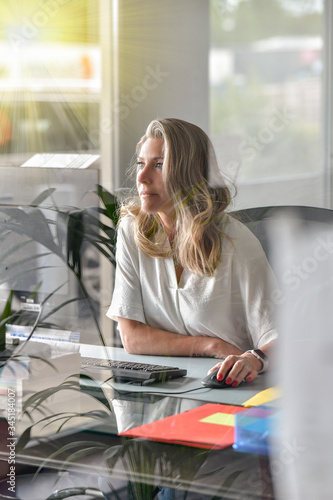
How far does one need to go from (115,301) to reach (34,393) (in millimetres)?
214

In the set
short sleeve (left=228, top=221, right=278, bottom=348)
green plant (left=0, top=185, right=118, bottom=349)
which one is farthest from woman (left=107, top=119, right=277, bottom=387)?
green plant (left=0, top=185, right=118, bottom=349)

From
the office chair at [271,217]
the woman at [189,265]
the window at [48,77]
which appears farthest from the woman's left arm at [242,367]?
the window at [48,77]

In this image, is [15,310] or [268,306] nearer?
[268,306]

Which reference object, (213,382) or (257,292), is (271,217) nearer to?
(257,292)

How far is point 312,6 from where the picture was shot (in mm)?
1104

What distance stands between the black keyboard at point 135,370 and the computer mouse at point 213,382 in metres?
0.04

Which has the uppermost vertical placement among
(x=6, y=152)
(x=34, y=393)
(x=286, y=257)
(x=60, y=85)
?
(x=60, y=85)

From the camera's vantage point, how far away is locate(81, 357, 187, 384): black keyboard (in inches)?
39.7

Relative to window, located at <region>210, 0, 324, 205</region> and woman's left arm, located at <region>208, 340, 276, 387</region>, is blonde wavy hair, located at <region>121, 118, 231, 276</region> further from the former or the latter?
woman's left arm, located at <region>208, 340, 276, 387</region>

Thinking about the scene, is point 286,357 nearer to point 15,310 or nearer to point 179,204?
point 179,204

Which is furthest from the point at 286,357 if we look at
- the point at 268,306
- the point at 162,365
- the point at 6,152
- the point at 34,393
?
the point at 6,152

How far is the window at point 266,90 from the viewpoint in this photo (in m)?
1.07

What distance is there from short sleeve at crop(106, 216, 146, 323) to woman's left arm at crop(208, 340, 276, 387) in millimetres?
149

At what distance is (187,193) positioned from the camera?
101 cm
